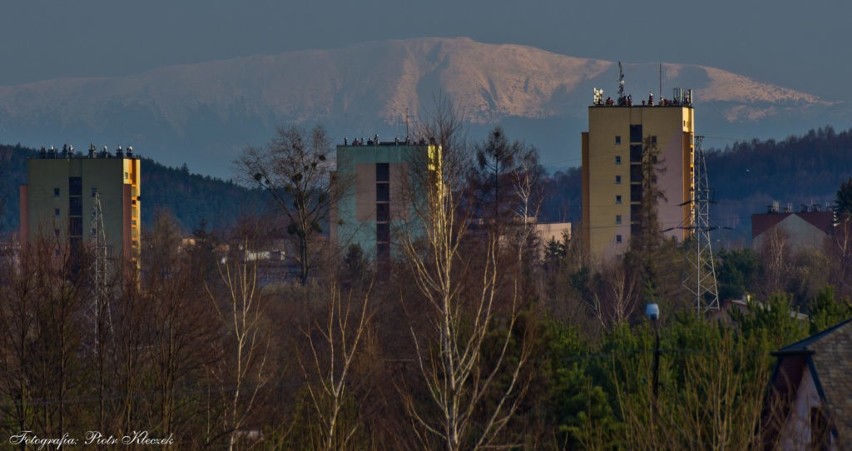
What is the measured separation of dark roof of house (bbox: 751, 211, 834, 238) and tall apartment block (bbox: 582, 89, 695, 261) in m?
12.0

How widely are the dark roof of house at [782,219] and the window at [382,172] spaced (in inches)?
919

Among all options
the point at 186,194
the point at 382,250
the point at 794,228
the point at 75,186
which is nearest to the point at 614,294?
the point at 382,250

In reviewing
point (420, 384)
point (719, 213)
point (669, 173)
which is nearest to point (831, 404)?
point (420, 384)

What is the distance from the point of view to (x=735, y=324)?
1756 inches

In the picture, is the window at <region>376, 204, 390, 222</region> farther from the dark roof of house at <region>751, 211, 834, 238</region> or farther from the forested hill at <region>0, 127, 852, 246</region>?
the forested hill at <region>0, 127, 852, 246</region>

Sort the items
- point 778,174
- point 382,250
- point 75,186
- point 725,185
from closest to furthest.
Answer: point 382,250, point 75,186, point 725,185, point 778,174

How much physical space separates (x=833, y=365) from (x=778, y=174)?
168743 mm

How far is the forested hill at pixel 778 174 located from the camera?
18550 cm

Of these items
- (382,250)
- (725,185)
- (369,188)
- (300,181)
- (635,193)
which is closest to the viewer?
(300,181)

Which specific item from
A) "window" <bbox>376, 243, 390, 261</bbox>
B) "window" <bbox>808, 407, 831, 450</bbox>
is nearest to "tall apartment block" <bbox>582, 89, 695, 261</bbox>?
"window" <bbox>376, 243, 390, 261</bbox>

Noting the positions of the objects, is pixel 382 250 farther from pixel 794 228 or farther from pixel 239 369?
pixel 239 369

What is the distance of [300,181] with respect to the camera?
64.3m

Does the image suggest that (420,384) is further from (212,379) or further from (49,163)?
(49,163)

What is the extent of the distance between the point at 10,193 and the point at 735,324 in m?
117
